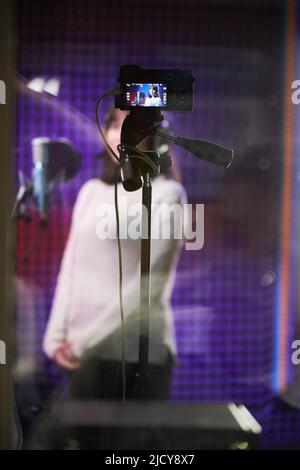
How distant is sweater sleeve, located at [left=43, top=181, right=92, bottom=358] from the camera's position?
151cm

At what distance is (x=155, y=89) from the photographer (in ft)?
4.61

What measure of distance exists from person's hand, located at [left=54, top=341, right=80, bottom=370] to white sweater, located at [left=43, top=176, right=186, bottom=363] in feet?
0.05

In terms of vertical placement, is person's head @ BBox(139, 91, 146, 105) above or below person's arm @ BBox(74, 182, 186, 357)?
above

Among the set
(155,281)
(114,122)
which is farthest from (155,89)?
(155,281)

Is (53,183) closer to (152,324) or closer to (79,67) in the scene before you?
(79,67)

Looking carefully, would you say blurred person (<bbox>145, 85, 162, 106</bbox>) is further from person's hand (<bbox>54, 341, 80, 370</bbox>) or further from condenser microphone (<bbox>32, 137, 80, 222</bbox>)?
person's hand (<bbox>54, 341, 80, 370</bbox>)

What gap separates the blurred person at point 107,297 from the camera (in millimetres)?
1512

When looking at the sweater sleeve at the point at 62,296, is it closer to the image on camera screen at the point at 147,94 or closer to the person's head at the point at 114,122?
the person's head at the point at 114,122

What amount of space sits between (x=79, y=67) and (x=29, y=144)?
25cm

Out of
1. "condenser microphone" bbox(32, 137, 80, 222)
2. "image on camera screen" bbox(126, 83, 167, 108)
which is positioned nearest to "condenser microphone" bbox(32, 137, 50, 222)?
"condenser microphone" bbox(32, 137, 80, 222)

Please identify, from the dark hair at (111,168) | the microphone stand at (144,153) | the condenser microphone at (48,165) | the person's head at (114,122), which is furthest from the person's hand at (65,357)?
the person's head at (114,122)

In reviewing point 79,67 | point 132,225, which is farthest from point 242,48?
point 132,225

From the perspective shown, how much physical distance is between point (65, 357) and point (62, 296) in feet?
0.56

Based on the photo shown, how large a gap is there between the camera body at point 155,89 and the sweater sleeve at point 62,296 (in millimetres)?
317
